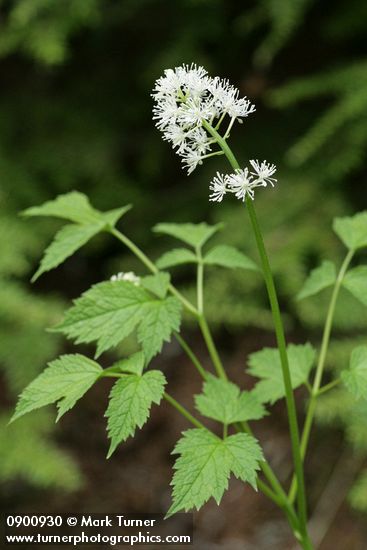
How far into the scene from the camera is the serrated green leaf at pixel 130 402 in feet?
3.26

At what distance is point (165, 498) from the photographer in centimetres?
293

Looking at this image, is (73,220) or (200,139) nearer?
(200,139)

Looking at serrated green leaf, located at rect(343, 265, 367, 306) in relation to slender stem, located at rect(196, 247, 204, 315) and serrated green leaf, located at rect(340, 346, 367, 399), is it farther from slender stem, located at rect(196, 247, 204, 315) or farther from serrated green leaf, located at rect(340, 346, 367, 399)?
slender stem, located at rect(196, 247, 204, 315)

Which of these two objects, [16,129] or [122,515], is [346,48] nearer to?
[16,129]

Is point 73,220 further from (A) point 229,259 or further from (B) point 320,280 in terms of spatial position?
(B) point 320,280

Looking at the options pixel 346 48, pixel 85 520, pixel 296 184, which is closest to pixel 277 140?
pixel 296 184

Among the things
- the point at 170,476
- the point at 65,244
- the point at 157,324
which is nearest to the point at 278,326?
the point at 157,324

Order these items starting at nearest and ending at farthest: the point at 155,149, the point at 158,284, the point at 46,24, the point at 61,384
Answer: the point at 61,384
the point at 158,284
the point at 46,24
the point at 155,149

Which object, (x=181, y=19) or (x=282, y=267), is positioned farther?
(x=181, y=19)

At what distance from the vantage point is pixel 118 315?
3.82 feet

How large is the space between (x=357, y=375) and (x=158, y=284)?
420 mm

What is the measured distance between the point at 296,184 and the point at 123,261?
3.12 ft

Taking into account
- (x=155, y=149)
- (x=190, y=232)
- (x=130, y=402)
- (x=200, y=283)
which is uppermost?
(x=155, y=149)

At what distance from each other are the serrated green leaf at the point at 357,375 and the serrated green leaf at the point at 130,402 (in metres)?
0.36
